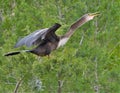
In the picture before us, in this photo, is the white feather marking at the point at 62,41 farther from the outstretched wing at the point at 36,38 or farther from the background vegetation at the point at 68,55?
the background vegetation at the point at 68,55

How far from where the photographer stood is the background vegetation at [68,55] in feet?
41.9

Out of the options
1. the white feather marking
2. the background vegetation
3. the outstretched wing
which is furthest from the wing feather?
the background vegetation

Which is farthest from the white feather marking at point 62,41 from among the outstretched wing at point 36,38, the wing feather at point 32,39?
the wing feather at point 32,39

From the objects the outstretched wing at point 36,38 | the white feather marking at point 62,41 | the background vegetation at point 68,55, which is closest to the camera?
the outstretched wing at point 36,38

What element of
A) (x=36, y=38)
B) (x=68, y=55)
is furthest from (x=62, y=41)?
(x=68, y=55)

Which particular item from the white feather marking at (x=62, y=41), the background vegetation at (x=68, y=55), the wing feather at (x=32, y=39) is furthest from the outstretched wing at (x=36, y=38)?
the background vegetation at (x=68, y=55)

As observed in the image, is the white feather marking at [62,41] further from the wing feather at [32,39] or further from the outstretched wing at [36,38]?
the wing feather at [32,39]

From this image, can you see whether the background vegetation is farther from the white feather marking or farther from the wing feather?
the wing feather

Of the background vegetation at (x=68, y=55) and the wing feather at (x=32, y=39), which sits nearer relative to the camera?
the wing feather at (x=32, y=39)

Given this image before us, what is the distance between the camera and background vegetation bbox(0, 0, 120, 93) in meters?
12.8

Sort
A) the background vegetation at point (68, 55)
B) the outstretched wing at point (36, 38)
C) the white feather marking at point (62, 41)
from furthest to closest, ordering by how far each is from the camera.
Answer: the background vegetation at point (68, 55) < the white feather marking at point (62, 41) < the outstretched wing at point (36, 38)

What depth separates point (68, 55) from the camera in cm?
1262

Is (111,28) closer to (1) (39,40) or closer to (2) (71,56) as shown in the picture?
(2) (71,56)

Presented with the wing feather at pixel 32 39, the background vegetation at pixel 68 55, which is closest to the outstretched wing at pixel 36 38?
the wing feather at pixel 32 39
